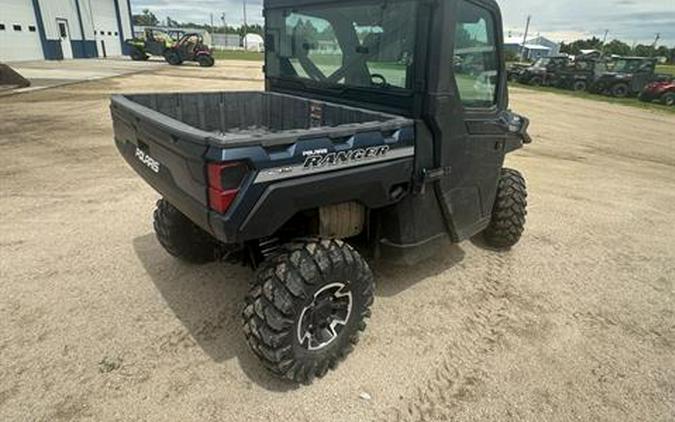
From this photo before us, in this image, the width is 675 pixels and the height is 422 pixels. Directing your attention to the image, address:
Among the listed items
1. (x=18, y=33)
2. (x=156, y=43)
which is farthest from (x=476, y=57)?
(x=18, y=33)

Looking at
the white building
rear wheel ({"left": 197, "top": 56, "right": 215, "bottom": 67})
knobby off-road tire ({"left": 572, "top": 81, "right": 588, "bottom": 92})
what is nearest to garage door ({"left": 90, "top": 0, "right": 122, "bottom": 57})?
the white building

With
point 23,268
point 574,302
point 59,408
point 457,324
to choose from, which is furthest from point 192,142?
point 574,302

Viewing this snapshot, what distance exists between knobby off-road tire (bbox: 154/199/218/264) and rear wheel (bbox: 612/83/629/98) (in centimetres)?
2569

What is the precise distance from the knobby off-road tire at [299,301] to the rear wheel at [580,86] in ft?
88.1

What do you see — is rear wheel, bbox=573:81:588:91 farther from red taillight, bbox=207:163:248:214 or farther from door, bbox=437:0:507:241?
red taillight, bbox=207:163:248:214

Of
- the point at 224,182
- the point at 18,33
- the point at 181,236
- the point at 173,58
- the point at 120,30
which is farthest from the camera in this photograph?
the point at 120,30

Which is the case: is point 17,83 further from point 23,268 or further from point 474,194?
point 474,194

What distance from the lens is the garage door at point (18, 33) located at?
24250 mm

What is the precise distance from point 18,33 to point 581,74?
3309cm

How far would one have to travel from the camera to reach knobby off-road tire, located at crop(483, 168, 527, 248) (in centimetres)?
392

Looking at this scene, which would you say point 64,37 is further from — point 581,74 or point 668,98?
point 668,98

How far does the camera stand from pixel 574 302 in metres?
3.40

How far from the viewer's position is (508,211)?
3957 millimetres

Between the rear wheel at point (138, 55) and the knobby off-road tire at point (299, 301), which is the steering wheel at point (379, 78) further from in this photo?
the rear wheel at point (138, 55)
